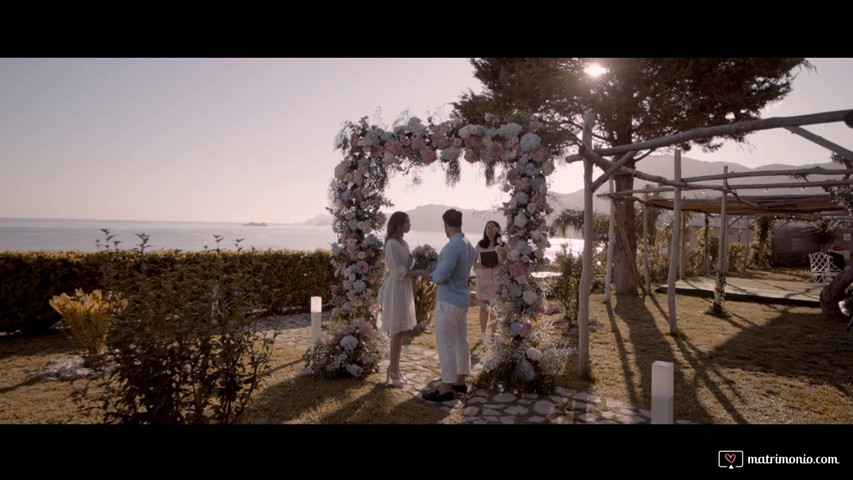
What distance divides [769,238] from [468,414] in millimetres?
28947

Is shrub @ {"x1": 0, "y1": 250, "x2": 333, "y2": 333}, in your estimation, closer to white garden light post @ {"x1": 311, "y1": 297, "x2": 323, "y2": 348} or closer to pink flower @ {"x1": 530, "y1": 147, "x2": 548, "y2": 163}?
white garden light post @ {"x1": 311, "y1": 297, "x2": 323, "y2": 348}

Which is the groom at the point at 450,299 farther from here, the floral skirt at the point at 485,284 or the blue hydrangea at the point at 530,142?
the floral skirt at the point at 485,284

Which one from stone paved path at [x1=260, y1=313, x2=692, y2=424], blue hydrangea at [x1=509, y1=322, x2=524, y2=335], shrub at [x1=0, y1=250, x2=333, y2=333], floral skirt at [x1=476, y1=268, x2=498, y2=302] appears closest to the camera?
stone paved path at [x1=260, y1=313, x2=692, y2=424]

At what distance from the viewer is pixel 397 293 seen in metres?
5.86

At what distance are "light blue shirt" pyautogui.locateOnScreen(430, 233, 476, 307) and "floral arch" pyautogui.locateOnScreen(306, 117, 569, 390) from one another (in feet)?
3.05

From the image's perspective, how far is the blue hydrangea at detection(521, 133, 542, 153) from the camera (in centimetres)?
590

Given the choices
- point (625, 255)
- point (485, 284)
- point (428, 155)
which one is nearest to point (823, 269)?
point (625, 255)

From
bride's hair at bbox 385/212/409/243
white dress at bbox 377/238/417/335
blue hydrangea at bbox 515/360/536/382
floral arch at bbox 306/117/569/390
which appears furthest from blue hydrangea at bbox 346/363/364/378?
blue hydrangea at bbox 515/360/536/382

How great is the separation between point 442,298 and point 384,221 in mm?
1877

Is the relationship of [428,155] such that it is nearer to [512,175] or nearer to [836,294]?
[512,175]
